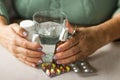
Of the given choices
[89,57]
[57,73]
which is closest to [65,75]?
[57,73]

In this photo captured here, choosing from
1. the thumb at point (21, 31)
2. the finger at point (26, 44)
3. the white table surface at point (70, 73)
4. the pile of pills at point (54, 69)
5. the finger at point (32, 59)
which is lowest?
the white table surface at point (70, 73)

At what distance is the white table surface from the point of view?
2.92ft

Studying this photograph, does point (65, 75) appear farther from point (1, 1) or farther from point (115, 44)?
point (1, 1)

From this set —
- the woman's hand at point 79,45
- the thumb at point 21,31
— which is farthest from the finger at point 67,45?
the thumb at point 21,31

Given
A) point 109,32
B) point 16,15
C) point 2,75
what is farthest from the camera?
point 16,15

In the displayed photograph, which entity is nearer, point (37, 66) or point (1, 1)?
point (37, 66)

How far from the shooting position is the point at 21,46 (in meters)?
0.93

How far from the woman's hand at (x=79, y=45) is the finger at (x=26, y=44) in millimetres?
71

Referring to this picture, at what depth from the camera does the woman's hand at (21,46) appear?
0.90 metres

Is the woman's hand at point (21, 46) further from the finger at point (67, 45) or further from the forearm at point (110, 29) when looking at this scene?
the forearm at point (110, 29)

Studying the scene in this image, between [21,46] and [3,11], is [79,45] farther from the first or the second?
[3,11]

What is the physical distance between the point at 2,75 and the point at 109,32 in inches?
16.7

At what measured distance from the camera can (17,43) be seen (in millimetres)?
939

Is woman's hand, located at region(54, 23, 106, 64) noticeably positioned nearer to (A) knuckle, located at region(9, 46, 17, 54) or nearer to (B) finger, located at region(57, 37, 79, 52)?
(B) finger, located at region(57, 37, 79, 52)
